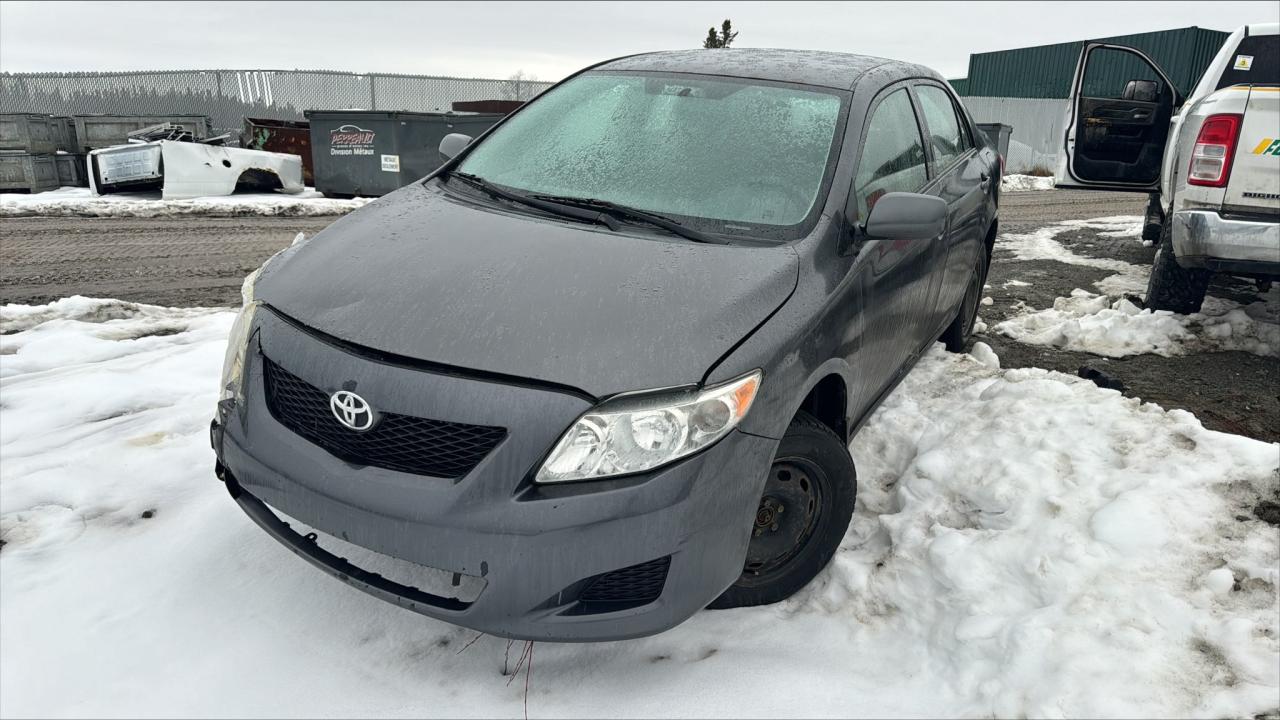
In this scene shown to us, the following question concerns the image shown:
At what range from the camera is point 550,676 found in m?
2.38

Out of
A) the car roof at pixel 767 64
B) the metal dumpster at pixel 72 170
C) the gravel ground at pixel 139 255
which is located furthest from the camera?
the metal dumpster at pixel 72 170

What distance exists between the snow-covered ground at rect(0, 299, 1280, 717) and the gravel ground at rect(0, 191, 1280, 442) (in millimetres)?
1179

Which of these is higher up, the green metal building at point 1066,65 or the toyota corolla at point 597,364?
the green metal building at point 1066,65

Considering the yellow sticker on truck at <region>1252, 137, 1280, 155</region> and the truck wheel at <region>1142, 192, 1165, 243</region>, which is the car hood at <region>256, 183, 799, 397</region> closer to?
the yellow sticker on truck at <region>1252, 137, 1280, 155</region>

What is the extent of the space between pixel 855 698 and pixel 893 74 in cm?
265

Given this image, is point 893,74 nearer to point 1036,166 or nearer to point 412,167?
point 412,167

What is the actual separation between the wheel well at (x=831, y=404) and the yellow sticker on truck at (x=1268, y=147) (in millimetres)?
3393

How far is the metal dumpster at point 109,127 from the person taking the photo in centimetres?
1469

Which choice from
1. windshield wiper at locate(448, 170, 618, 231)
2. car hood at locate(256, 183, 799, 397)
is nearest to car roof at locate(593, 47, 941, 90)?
windshield wiper at locate(448, 170, 618, 231)

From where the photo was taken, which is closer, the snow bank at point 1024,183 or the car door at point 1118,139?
the car door at point 1118,139

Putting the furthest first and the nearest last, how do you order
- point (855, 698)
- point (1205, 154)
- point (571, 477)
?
point (1205, 154) → point (855, 698) → point (571, 477)

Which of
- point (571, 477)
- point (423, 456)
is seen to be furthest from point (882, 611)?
point (423, 456)

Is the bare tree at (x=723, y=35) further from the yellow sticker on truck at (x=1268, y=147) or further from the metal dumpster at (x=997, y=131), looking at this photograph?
the yellow sticker on truck at (x=1268, y=147)

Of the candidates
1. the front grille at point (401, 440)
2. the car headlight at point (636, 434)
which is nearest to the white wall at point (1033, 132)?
the car headlight at point (636, 434)
